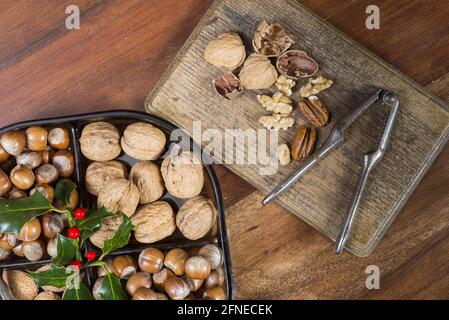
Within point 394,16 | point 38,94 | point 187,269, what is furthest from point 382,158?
point 38,94

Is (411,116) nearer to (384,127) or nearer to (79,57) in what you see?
(384,127)

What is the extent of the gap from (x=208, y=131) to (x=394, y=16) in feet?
1.62

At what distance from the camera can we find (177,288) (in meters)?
1.03

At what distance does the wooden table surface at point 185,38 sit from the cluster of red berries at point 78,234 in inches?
11.9

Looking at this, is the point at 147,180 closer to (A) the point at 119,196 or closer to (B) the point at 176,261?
(A) the point at 119,196

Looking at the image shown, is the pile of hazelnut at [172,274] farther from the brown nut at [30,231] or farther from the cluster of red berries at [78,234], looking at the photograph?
the brown nut at [30,231]

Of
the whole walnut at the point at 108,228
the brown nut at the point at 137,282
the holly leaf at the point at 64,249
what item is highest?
the holly leaf at the point at 64,249

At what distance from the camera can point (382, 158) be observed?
1146mm

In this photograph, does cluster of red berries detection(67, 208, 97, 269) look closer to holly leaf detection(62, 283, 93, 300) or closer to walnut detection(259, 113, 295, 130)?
holly leaf detection(62, 283, 93, 300)

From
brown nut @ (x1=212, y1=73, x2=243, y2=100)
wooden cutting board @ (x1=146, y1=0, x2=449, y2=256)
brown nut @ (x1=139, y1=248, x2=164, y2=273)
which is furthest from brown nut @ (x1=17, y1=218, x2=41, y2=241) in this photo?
brown nut @ (x1=212, y1=73, x2=243, y2=100)

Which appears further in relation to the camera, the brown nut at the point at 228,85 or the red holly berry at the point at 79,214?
the brown nut at the point at 228,85

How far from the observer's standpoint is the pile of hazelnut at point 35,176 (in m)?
1.05

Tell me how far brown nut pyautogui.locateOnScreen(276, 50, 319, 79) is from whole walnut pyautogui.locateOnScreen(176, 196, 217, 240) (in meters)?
0.33

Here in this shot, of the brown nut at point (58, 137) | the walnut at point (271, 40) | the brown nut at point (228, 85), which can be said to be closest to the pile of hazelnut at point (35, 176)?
the brown nut at point (58, 137)
